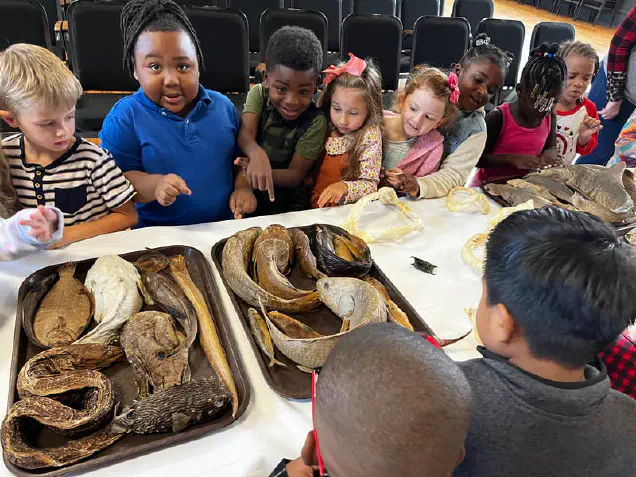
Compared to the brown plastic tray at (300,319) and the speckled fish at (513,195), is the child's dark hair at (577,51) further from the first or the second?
the brown plastic tray at (300,319)

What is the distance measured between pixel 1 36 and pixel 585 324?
11.0 ft

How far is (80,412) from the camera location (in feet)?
2.92

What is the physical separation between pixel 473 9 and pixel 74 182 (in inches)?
185

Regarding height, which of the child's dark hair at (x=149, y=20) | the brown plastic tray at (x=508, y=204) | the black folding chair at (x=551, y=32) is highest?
the child's dark hair at (x=149, y=20)

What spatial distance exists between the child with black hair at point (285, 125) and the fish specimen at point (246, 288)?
0.38m

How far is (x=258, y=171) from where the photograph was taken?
5.49ft

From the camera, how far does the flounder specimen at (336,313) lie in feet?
3.40

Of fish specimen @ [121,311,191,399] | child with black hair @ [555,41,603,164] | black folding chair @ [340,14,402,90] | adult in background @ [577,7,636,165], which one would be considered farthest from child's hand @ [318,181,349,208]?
adult in background @ [577,7,636,165]

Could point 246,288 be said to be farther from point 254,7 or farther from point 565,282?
point 254,7

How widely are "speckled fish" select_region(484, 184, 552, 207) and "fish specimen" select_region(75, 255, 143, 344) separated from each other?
1.44m

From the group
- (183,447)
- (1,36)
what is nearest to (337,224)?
(183,447)

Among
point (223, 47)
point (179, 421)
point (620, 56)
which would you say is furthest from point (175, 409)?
point (620, 56)

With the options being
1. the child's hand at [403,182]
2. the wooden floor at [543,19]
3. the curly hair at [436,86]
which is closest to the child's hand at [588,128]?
the curly hair at [436,86]

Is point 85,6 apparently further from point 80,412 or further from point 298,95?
point 80,412
